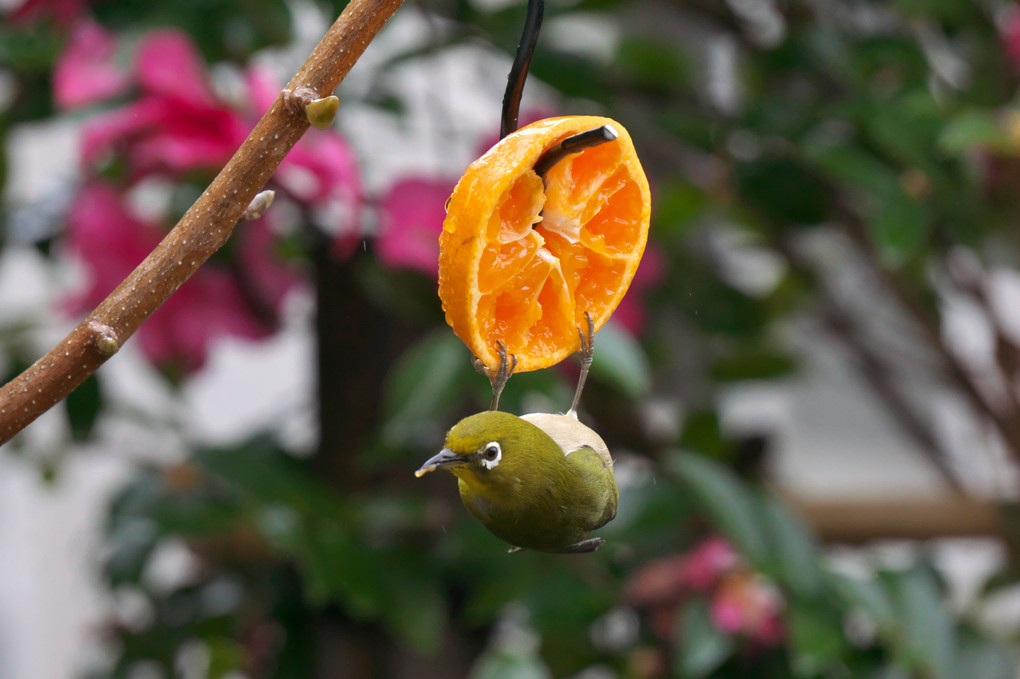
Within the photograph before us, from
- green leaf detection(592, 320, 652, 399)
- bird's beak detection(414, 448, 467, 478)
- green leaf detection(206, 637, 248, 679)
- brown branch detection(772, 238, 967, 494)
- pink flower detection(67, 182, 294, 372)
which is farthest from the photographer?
brown branch detection(772, 238, 967, 494)

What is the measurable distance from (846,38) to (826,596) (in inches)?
13.8

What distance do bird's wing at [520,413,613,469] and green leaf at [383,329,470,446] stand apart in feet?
0.73

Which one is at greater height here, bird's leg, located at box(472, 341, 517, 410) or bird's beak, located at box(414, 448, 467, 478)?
bird's beak, located at box(414, 448, 467, 478)

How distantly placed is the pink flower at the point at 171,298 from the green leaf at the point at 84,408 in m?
0.04

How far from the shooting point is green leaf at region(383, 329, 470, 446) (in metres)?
0.40

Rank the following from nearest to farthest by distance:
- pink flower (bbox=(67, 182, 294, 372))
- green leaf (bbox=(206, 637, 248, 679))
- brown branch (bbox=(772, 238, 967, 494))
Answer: pink flower (bbox=(67, 182, 294, 372)), green leaf (bbox=(206, 637, 248, 679)), brown branch (bbox=(772, 238, 967, 494))

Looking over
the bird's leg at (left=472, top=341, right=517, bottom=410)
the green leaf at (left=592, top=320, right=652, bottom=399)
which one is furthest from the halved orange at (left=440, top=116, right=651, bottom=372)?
the green leaf at (left=592, top=320, right=652, bottom=399)

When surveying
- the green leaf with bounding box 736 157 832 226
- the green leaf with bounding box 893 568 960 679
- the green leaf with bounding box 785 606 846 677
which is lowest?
the green leaf with bounding box 893 568 960 679

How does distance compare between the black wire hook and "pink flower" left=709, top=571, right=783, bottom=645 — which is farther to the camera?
"pink flower" left=709, top=571, right=783, bottom=645

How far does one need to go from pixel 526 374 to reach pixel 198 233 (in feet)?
0.76

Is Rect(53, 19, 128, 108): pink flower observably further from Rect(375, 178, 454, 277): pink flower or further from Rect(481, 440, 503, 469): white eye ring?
Rect(481, 440, 503, 469): white eye ring

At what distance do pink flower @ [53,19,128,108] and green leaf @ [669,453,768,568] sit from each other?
12.0 inches

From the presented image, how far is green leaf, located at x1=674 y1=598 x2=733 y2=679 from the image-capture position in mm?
432

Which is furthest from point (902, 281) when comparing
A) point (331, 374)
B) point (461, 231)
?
point (461, 231)
